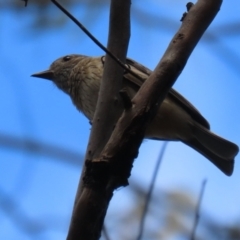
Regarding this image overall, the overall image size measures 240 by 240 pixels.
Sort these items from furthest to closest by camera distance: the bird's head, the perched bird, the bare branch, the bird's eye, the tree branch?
the bird's eye < the bird's head < the perched bird < the bare branch < the tree branch

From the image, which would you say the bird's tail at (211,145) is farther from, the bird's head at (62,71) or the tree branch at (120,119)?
the tree branch at (120,119)

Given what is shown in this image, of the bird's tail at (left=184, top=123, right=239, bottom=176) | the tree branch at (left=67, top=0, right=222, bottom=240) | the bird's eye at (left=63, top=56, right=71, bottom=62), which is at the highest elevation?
the bird's eye at (left=63, top=56, right=71, bottom=62)

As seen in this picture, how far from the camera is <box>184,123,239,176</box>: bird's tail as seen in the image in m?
3.30

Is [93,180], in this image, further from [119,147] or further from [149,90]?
[149,90]

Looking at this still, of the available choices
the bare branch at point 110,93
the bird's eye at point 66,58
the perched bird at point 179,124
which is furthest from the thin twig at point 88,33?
the bird's eye at point 66,58

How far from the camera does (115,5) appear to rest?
190cm

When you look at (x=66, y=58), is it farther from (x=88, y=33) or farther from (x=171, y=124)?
(x=88, y=33)

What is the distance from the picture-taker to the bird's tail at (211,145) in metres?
3.30

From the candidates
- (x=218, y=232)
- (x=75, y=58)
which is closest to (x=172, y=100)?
(x=75, y=58)

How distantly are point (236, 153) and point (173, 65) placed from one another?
1.69 metres

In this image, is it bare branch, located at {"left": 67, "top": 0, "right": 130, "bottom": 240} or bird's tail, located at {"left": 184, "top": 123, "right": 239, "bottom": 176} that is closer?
bare branch, located at {"left": 67, "top": 0, "right": 130, "bottom": 240}

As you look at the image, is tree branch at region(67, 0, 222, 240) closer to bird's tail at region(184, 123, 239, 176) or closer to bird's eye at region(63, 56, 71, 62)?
bird's tail at region(184, 123, 239, 176)

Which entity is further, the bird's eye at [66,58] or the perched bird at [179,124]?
the bird's eye at [66,58]

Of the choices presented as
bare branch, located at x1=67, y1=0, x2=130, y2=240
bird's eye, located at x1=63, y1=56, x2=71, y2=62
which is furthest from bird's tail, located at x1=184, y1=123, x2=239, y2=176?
bare branch, located at x1=67, y1=0, x2=130, y2=240
